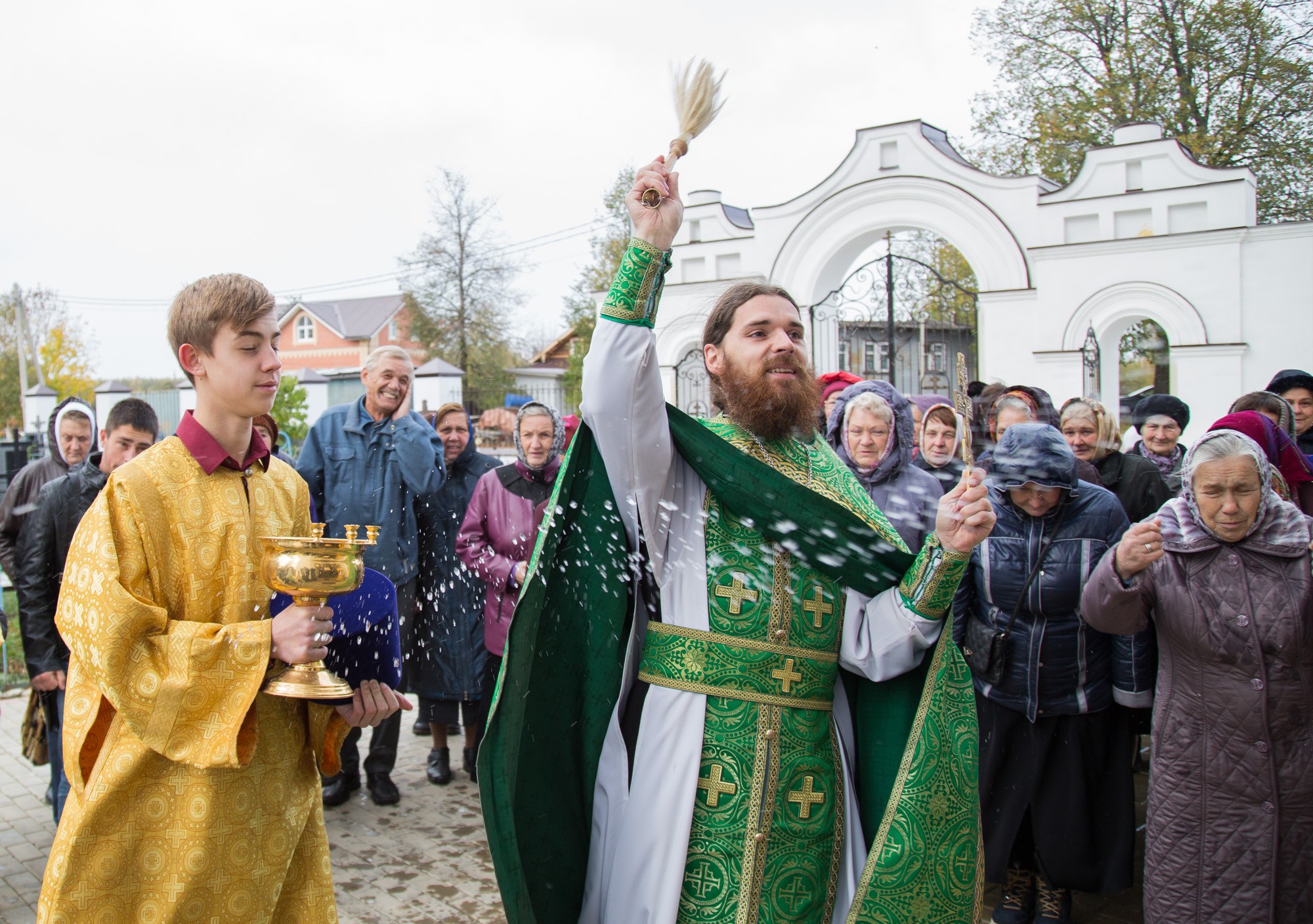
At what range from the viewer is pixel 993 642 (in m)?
3.98

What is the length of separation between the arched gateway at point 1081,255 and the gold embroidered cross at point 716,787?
37.2 feet

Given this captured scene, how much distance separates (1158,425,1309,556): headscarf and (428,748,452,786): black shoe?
3.89 m

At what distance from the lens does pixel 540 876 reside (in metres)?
2.24

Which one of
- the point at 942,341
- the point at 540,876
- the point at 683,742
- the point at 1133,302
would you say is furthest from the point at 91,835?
the point at 942,341

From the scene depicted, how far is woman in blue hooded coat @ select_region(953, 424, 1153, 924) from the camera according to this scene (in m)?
3.92

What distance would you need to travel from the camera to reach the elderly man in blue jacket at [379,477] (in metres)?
5.27

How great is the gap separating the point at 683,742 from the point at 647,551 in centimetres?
43

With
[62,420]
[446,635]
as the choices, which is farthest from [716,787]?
[62,420]

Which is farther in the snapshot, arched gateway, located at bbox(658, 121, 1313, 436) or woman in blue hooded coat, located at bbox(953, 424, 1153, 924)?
arched gateway, located at bbox(658, 121, 1313, 436)

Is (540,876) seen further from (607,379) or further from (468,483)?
(468,483)

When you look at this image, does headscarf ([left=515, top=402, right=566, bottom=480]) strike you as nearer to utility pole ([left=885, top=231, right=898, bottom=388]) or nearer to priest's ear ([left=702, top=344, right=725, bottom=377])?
priest's ear ([left=702, top=344, right=725, bottom=377])

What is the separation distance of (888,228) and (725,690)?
48.7 ft

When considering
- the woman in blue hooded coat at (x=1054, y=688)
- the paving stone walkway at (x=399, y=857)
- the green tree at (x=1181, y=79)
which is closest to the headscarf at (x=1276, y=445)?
the woman in blue hooded coat at (x=1054, y=688)

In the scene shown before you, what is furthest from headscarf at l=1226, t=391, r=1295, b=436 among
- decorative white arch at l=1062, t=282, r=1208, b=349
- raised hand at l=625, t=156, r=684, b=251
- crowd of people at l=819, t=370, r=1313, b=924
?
decorative white arch at l=1062, t=282, r=1208, b=349
